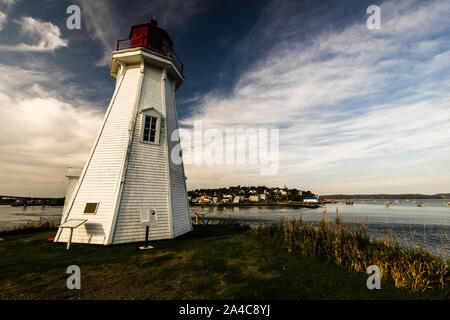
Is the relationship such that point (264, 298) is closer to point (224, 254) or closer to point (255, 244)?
point (224, 254)

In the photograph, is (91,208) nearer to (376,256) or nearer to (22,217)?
(376,256)

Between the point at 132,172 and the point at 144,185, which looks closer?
the point at 132,172

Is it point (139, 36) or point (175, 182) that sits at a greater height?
point (139, 36)

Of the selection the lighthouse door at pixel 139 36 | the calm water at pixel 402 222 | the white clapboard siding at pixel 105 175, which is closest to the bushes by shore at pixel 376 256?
the calm water at pixel 402 222

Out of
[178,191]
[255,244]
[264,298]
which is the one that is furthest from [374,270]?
[178,191]

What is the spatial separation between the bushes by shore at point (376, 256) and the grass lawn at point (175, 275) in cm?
51

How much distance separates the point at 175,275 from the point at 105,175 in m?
7.01

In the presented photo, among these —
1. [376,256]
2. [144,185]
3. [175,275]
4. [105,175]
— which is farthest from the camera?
[144,185]

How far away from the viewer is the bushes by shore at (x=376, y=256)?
5961 mm

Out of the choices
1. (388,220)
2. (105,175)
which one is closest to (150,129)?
(105,175)

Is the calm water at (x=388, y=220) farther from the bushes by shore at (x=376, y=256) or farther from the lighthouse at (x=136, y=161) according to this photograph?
the lighthouse at (x=136, y=161)

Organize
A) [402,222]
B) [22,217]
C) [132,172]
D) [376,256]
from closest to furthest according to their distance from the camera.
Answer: [376,256]
[132,172]
[402,222]
[22,217]

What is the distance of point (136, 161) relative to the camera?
10781mm

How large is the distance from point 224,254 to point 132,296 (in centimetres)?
469
